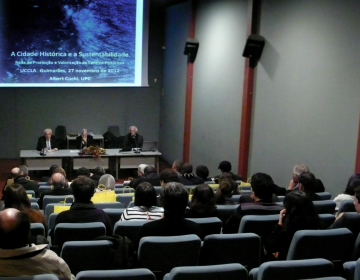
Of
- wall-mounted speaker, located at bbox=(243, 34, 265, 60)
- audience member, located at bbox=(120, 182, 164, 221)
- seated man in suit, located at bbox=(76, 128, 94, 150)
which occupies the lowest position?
seated man in suit, located at bbox=(76, 128, 94, 150)

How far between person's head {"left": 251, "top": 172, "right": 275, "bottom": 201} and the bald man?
2.00 meters

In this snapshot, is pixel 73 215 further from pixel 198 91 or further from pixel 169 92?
pixel 169 92

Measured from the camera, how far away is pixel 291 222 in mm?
3471

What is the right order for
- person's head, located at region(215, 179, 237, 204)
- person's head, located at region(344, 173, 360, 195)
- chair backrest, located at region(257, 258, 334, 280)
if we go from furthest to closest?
person's head, located at region(344, 173, 360, 195), person's head, located at region(215, 179, 237, 204), chair backrest, located at region(257, 258, 334, 280)

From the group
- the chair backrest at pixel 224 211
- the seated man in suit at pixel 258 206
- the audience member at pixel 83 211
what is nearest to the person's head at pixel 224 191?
the chair backrest at pixel 224 211

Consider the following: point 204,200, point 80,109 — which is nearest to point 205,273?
point 204,200

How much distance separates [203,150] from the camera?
1029cm

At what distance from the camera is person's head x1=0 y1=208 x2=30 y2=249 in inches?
98.9

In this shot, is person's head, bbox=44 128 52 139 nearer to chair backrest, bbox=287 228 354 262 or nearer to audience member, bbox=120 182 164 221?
audience member, bbox=120 182 164 221

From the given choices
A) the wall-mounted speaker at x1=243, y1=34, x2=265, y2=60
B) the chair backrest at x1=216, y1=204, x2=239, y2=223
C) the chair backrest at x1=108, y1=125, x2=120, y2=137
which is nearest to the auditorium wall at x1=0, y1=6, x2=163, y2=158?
the chair backrest at x1=108, y1=125, x2=120, y2=137

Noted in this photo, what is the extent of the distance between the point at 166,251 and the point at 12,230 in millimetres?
966

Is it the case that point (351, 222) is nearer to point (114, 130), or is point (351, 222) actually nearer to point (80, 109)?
point (114, 130)

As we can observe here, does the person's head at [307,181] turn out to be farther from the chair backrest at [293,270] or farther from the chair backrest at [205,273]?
the chair backrest at [205,273]

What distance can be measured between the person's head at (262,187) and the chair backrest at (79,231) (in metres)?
1.35
